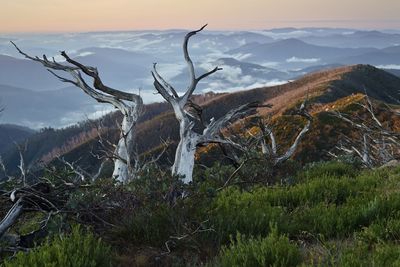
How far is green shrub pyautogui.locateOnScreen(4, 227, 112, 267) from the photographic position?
3334 mm

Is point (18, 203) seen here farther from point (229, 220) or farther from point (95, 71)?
point (95, 71)

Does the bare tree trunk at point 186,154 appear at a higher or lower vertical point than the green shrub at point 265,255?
lower

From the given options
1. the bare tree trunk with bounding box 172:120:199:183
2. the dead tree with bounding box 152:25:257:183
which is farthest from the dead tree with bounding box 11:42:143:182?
Result: the bare tree trunk with bounding box 172:120:199:183

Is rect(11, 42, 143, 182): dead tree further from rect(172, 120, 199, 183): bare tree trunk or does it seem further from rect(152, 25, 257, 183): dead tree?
rect(172, 120, 199, 183): bare tree trunk

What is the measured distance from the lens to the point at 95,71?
923 cm

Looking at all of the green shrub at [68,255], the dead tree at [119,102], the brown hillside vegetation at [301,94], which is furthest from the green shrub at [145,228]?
the brown hillside vegetation at [301,94]

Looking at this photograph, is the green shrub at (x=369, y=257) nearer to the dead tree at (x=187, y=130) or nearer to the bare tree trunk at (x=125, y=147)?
the dead tree at (x=187, y=130)

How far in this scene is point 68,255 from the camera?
3.50 m

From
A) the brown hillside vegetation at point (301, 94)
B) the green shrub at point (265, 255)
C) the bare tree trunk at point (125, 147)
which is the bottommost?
the brown hillside vegetation at point (301, 94)

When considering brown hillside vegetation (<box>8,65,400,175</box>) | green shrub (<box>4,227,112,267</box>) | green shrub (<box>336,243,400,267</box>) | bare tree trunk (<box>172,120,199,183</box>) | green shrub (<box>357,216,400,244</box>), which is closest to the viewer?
green shrub (<box>336,243,400,267</box>)

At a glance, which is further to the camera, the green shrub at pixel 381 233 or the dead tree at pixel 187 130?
the dead tree at pixel 187 130

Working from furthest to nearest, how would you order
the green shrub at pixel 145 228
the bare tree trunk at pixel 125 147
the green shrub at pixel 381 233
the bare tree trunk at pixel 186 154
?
the bare tree trunk at pixel 125 147
the bare tree trunk at pixel 186 154
the green shrub at pixel 145 228
the green shrub at pixel 381 233

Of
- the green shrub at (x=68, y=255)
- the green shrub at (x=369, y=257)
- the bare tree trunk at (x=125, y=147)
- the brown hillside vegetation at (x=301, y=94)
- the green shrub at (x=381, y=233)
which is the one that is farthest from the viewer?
the brown hillside vegetation at (x=301, y=94)

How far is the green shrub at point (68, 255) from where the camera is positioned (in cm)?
333
